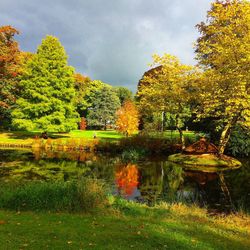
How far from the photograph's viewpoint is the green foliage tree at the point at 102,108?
78000 millimetres

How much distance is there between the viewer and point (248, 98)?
24188 mm

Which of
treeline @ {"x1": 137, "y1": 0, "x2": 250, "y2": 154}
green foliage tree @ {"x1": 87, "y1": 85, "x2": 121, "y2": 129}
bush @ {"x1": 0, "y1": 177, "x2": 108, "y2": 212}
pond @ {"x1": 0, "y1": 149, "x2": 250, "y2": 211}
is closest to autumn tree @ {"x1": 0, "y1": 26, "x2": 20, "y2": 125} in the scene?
pond @ {"x1": 0, "y1": 149, "x2": 250, "y2": 211}

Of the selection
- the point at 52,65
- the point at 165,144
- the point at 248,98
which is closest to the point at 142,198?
the point at 248,98

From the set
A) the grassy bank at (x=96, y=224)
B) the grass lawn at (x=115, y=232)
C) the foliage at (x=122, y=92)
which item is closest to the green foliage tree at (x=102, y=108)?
the foliage at (x=122, y=92)

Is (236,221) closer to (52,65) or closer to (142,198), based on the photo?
(142,198)

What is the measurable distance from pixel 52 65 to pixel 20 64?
5.98 meters

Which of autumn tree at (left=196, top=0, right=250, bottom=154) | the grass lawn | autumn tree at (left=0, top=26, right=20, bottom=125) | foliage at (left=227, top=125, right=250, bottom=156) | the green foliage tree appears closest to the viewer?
the grass lawn

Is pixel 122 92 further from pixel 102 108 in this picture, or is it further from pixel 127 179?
pixel 127 179

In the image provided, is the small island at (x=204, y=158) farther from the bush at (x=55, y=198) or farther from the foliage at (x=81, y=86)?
the foliage at (x=81, y=86)

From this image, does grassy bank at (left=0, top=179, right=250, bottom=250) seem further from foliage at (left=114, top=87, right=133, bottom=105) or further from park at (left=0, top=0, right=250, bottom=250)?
foliage at (left=114, top=87, right=133, bottom=105)

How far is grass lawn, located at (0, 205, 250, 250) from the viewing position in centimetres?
746

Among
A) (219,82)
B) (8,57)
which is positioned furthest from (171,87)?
(8,57)

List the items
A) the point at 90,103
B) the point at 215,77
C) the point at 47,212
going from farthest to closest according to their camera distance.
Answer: the point at 90,103
the point at 215,77
the point at 47,212

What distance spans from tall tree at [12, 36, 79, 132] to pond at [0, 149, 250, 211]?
9.93 meters
